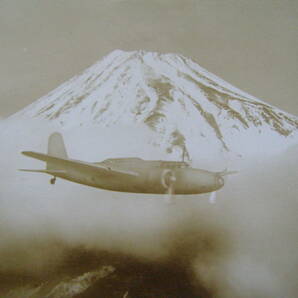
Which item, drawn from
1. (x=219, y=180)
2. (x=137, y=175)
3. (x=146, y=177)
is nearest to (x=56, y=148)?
(x=137, y=175)

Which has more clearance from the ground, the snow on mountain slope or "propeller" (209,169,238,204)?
the snow on mountain slope

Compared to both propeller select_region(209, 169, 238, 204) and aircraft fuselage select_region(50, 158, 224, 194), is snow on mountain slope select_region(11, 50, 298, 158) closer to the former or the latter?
propeller select_region(209, 169, 238, 204)

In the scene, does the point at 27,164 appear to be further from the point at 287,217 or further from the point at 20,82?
the point at 287,217

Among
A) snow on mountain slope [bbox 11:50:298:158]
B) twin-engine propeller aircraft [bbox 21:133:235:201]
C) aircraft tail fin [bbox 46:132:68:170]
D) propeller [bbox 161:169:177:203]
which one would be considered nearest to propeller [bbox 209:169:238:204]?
twin-engine propeller aircraft [bbox 21:133:235:201]

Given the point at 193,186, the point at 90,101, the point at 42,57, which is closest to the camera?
the point at 193,186

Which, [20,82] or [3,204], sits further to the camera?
[20,82]

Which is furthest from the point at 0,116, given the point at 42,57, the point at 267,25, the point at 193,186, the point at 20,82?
the point at 267,25

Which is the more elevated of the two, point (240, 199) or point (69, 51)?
point (69, 51)
